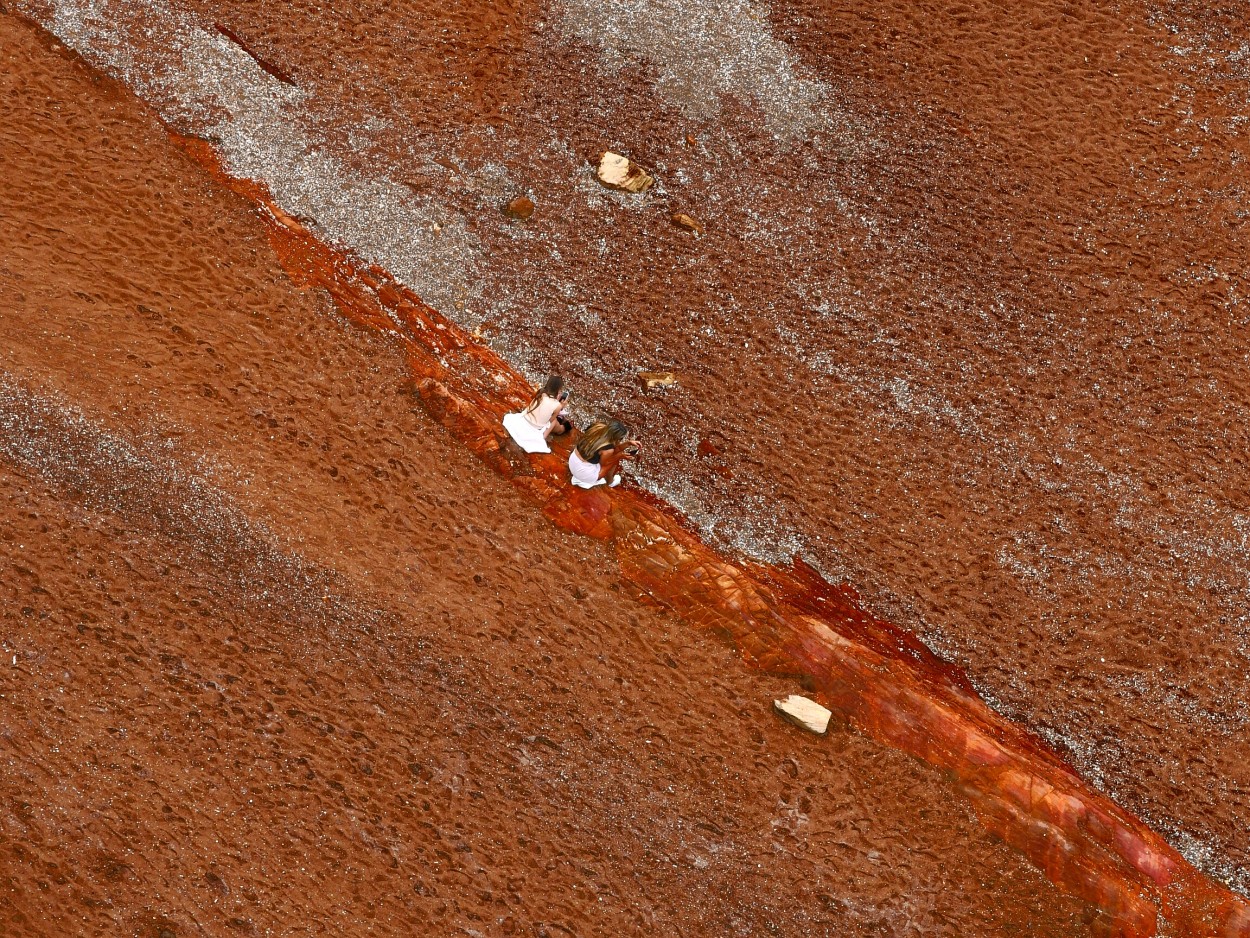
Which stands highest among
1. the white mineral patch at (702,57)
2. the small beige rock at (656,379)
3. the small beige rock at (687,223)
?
the white mineral patch at (702,57)

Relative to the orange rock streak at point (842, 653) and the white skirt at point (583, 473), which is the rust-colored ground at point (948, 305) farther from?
the white skirt at point (583, 473)

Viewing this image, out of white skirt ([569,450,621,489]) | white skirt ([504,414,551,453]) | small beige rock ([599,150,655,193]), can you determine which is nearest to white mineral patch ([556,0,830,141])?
small beige rock ([599,150,655,193])

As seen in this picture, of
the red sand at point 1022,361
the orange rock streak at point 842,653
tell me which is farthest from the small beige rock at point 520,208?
the orange rock streak at point 842,653

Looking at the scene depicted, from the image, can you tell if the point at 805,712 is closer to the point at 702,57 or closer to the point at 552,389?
the point at 552,389

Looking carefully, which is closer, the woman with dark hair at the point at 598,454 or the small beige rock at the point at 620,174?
the woman with dark hair at the point at 598,454

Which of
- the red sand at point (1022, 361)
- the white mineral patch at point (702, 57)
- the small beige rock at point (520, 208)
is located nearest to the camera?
the red sand at point (1022, 361)

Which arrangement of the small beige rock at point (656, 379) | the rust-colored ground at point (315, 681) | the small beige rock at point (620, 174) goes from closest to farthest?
the rust-colored ground at point (315, 681)
the small beige rock at point (656, 379)
the small beige rock at point (620, 174)
